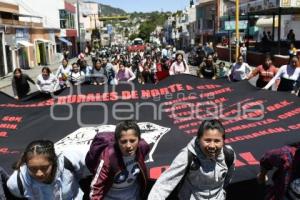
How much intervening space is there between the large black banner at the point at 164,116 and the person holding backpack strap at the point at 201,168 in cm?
93

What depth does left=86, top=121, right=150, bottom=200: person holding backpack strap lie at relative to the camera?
371 centimetres

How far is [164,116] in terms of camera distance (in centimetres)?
659

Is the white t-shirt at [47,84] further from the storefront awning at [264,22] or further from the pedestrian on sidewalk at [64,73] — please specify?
the storefront awning at [264,22]

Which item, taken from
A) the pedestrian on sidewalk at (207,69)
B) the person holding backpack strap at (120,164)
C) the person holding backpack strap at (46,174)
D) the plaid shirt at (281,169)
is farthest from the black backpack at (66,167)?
the pedestrian on sidewalk at (207,69)

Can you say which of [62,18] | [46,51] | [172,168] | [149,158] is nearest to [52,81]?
[149,158]

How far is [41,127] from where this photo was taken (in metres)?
6.25

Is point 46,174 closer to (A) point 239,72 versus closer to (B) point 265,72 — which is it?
(B) point 265,72

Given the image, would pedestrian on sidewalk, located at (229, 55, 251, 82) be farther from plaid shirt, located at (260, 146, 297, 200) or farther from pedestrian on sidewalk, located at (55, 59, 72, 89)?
plaid shirt, located at (260, 146, 297, 200)

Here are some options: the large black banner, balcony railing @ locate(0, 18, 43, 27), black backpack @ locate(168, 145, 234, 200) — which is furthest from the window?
black backpack @ locate(168, 145, 234, 200)

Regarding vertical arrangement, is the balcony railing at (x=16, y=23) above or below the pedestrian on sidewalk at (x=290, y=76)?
above

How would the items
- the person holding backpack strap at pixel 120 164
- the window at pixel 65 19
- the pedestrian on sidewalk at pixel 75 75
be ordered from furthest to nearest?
the window at pixel 65 19
the pedestrian on sidewalk at pixel 75 75
the person holding backpack strap at pixel 120 164

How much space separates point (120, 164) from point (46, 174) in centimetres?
58

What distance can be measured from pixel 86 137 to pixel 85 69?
25.1 ft

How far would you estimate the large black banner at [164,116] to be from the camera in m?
5.32
